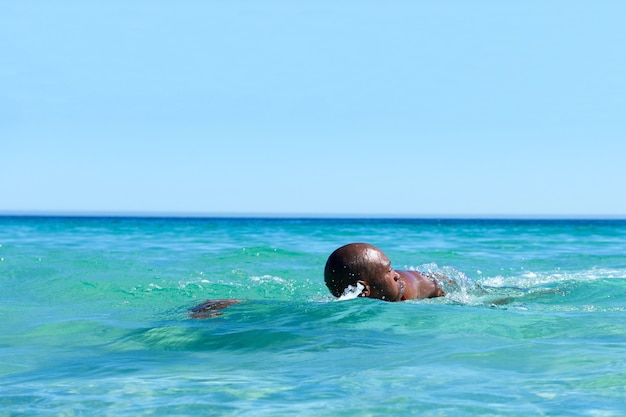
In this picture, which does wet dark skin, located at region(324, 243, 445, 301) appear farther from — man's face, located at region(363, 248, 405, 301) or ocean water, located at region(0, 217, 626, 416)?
ocean water, located at region(0, 217, 626, 416)

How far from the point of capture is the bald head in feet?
20.9

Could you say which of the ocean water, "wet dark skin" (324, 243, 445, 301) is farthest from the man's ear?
the ocean water

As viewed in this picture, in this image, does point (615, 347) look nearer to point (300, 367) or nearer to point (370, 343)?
point (370, 343)

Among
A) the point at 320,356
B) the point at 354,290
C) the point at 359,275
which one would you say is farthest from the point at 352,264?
the point at 320,356

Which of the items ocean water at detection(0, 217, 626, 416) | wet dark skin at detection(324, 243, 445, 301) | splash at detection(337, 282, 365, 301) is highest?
wet dark skin at detection(324, 243, 445, 301)

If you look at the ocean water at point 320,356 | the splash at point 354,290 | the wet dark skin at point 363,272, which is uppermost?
the wet dark skin at point 363,272

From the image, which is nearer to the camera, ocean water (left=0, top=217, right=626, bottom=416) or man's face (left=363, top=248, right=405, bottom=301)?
ocean water (left=0, top=217, right=626, bottom=416)

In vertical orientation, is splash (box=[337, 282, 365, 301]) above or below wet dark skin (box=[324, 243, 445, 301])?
below

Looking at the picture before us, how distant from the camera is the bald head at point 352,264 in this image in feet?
20.9

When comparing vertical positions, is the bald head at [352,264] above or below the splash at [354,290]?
above

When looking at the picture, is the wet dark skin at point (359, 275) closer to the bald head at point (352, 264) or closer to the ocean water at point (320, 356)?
the bald head at point (352, 264)

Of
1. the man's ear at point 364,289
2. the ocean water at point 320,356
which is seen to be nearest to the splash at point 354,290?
the man's ear at point 364,289

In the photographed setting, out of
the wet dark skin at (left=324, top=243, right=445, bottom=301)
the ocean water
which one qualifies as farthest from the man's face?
the ocean water

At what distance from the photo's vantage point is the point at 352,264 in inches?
253
